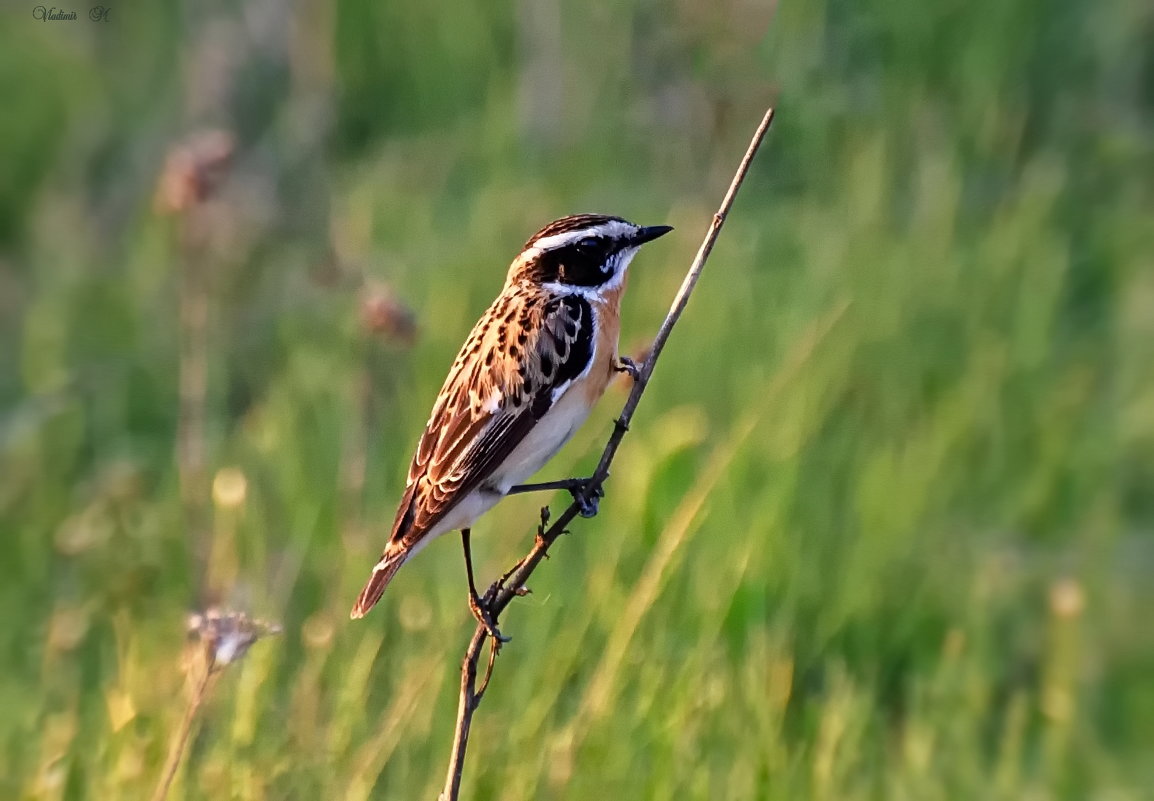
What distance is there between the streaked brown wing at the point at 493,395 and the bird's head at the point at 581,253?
74 millimetres

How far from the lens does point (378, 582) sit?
276 centimetres

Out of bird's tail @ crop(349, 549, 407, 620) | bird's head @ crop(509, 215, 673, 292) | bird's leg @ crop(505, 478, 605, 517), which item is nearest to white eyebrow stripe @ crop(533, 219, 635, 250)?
bird's head @ crop(509, 215, 673, 292)

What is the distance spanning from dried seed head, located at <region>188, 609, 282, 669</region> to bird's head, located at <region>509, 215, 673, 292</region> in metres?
1.18

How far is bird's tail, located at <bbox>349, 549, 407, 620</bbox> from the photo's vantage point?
8.79 feet

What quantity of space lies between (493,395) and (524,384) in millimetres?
71

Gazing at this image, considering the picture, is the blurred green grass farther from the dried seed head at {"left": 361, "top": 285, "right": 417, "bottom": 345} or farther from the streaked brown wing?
the streaked brown wing

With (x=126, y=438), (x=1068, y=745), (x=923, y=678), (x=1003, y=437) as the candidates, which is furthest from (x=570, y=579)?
(x=126, y=438)

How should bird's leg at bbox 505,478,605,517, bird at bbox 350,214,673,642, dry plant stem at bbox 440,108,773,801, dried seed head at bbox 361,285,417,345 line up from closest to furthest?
dry plant stem at bbox 440,108,773,801 < bird's leg at bbox 505,478,605,517 < bird at bbox 350,214,673,642 < dried seed head at bbox 361,285,417,345

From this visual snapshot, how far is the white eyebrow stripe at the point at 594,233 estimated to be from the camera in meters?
3.22

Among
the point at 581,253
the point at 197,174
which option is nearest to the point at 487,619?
the point at 581,253

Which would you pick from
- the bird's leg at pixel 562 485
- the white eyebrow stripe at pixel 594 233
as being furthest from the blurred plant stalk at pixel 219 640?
the white eyebrow stripe at pixel 594 233

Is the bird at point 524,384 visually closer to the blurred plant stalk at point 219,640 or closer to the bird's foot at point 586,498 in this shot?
the bird's foot at point 586,498

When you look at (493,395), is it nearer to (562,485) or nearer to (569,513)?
(562,485)

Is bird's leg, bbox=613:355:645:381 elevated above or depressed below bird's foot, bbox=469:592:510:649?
above
